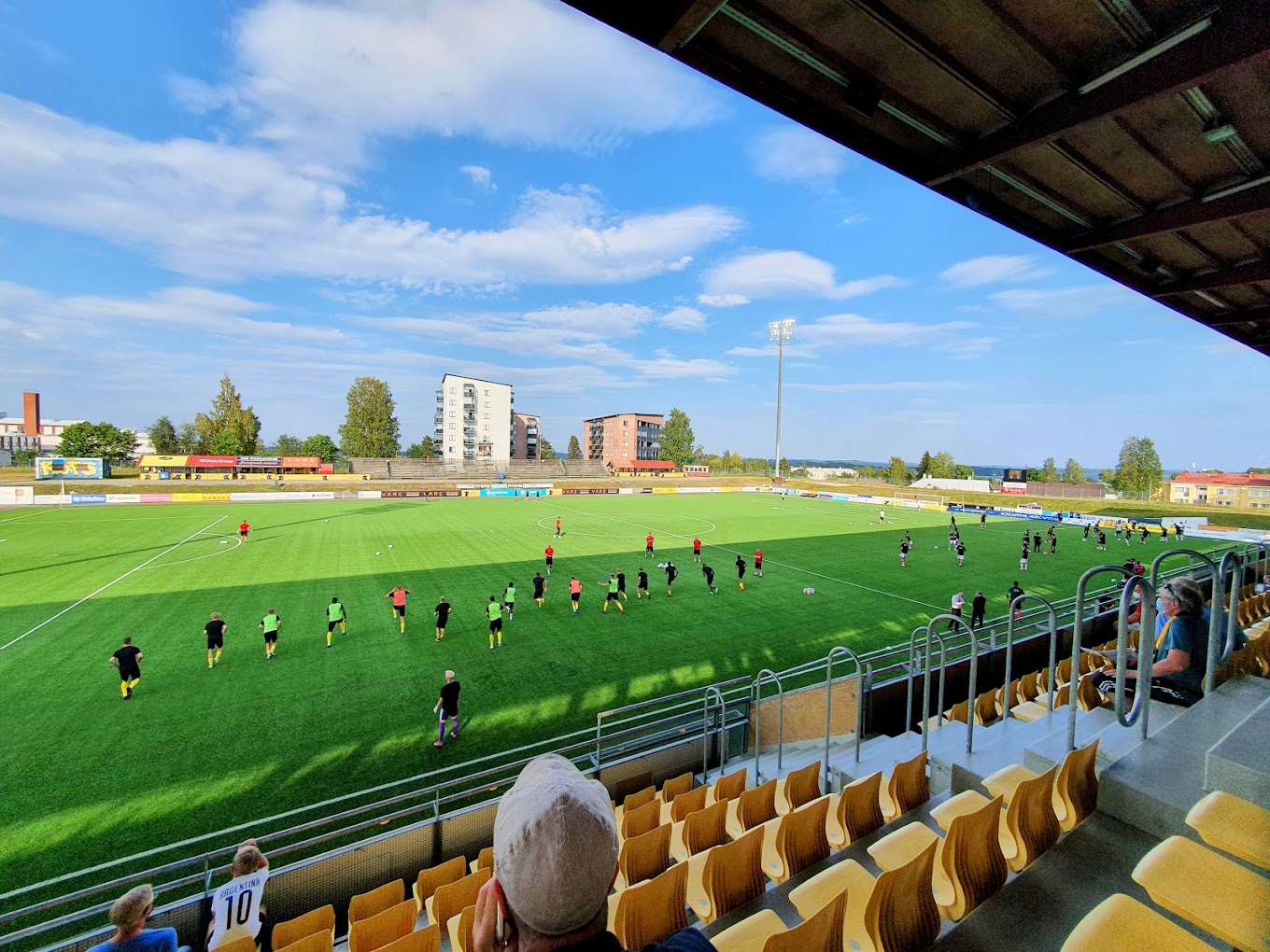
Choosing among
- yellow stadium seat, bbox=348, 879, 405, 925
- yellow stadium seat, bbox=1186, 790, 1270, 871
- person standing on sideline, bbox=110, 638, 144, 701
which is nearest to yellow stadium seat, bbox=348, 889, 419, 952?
yellow stadium seat, bbox=348, 879, 405, 925

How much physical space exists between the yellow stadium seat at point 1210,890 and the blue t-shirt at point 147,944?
20.5 feet

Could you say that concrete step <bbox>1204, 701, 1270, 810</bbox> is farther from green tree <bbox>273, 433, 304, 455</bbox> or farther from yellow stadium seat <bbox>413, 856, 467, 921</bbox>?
green tree <bbox>273, 433, 304, 455</bbox>

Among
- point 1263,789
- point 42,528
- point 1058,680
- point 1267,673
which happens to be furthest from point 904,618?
point 42,528

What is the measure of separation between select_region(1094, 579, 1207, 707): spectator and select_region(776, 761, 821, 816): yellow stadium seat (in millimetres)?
3321

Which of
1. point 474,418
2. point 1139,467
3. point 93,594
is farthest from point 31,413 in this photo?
point 1139,467

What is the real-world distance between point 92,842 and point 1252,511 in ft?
234

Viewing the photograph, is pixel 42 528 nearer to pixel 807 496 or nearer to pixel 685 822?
pixel 685 822

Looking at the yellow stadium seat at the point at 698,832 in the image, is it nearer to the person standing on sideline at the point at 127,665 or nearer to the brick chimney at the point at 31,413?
the person standing on sideline at the point at 127,665

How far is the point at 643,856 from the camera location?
5.22 meters

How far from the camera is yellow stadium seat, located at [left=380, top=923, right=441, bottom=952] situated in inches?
160

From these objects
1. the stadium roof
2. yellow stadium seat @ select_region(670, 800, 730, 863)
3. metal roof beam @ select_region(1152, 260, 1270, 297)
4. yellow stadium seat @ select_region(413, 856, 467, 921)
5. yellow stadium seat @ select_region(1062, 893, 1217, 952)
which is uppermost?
the stadium roof

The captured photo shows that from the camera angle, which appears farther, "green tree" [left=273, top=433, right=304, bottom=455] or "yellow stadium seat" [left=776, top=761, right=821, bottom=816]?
"green tree" [left=273, top=433, right=304, bottom=455]

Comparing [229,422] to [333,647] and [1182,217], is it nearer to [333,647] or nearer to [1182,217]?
[333,647]

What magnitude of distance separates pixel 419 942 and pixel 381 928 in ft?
3.32
